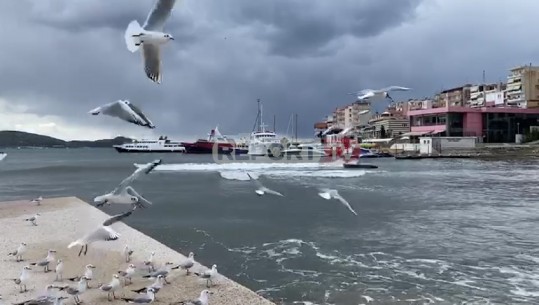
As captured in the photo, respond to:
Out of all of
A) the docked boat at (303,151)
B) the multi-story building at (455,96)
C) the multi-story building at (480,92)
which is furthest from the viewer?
the multi-story building at (455,96)

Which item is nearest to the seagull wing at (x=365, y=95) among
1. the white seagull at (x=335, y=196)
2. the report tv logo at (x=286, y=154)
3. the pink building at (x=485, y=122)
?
the white seagull at (x=335, y=196)

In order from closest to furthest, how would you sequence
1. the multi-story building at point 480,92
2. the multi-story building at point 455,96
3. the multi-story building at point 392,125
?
the multi-story building at point 392,125, the multi-story building at point 480,92, the multi-story building at point 455,96

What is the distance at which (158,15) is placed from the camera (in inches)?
172

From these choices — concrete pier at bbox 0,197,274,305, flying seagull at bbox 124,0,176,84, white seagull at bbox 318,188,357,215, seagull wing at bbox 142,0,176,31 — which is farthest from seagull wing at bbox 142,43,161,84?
white seagull at bbox 318,188,357,215

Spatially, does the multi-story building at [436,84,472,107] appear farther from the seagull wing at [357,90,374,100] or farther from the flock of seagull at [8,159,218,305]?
the flock of seagull at [8,159,218,305]

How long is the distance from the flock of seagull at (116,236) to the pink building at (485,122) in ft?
226

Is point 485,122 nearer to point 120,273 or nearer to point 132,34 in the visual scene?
point 120,273

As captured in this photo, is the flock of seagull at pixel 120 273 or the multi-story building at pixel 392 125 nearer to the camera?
the flock of seagull at pixel 120 273

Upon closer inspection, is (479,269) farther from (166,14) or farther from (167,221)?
(167,221)

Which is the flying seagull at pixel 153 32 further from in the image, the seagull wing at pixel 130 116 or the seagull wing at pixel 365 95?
the seagull wing at pixel 365 95

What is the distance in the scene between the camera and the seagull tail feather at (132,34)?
4.14m

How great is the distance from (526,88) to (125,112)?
8575 cm

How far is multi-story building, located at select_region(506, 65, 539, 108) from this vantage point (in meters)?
78.9

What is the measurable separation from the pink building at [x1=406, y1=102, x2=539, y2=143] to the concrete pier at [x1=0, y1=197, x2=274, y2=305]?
64670 mm
